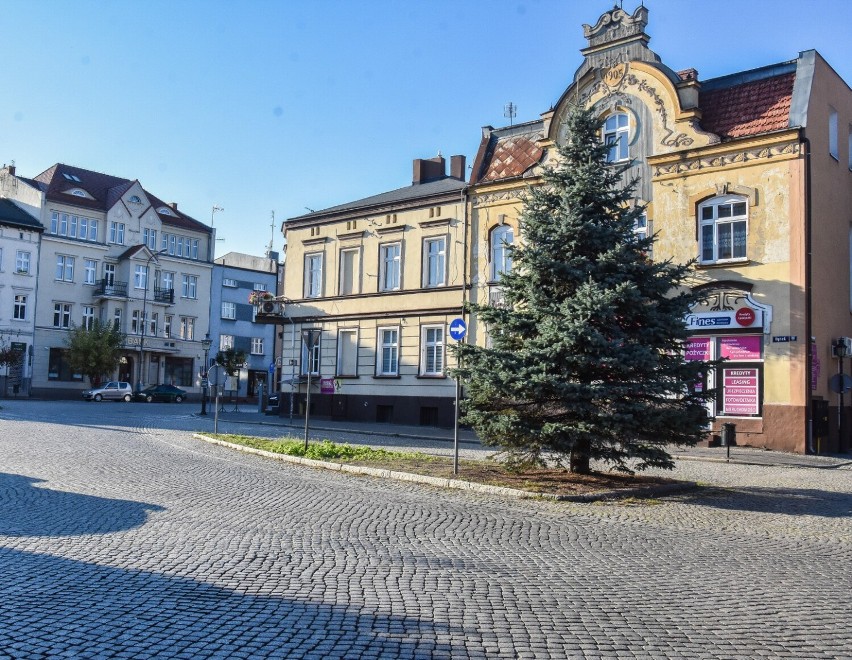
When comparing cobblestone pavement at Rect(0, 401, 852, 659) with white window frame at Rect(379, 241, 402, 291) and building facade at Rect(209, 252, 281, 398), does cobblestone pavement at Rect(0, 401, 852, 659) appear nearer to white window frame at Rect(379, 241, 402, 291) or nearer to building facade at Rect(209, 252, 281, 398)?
white window frame at Rect(379, 241, 402, 291)

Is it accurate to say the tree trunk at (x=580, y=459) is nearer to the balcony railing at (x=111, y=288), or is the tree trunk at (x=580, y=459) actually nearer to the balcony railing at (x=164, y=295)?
the balcony railing at (x=111, y=288)

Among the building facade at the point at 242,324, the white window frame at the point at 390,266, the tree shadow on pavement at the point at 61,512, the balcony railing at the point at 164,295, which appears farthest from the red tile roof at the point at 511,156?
the building facade at the point at 242,324

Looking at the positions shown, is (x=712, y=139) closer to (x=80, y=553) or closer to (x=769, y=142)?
(x=769, y=142)

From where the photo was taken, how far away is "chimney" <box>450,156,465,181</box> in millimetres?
36906

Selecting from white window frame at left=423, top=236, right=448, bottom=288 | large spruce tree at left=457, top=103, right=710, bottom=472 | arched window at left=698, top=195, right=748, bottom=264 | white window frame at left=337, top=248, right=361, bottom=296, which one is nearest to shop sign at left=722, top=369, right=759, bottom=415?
arched window at left=698, top=195, right=748, bottom=264

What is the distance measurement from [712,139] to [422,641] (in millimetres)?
23725

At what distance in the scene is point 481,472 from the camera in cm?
1549

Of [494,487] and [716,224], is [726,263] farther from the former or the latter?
[494,487]

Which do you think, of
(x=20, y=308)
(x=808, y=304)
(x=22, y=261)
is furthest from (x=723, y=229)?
(x=20, y=308)

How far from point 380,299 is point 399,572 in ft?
92.7

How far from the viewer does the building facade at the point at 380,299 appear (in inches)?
1302

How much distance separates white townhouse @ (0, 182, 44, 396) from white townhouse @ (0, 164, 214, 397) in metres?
0.64

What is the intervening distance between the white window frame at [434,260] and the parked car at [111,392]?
33.0 meters

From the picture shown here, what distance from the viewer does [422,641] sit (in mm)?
5246
